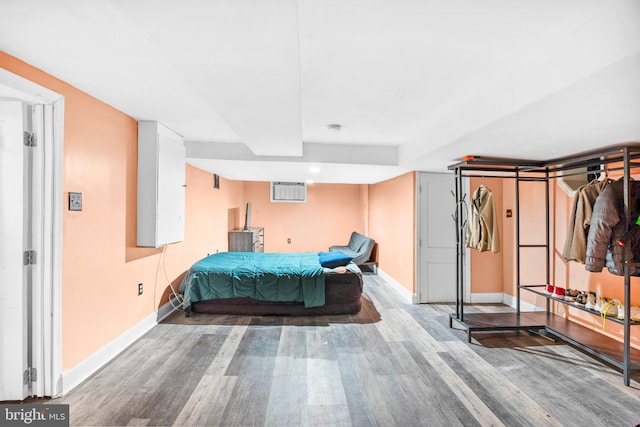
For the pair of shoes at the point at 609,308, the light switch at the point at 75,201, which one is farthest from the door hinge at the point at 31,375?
the pair of shoes at the point at 609,308

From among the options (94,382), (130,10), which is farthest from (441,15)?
(94,382)

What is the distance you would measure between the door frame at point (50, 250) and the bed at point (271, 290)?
1.64 metres

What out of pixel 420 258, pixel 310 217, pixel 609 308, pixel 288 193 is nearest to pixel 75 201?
pixel 420 258

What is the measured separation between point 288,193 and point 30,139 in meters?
5.67

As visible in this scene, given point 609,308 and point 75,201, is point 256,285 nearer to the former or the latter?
point 75,201

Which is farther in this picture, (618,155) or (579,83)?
(618,155)

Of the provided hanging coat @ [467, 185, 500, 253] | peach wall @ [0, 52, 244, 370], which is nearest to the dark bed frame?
peach wall @ [0, 52, 244, 370]

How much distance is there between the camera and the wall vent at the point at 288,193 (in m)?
7.51

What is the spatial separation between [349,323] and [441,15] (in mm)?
3138

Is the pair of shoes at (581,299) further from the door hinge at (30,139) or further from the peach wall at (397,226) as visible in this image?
the door hinge at (30,139)

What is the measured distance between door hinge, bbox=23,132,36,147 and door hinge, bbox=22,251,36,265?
28.4 inches

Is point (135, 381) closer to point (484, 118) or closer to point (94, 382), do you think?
point (94, 382)

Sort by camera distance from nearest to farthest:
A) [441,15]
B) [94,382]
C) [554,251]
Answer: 1. [441,15]
2. [94,382]
3. [554,251]

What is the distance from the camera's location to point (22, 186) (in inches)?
76.6
